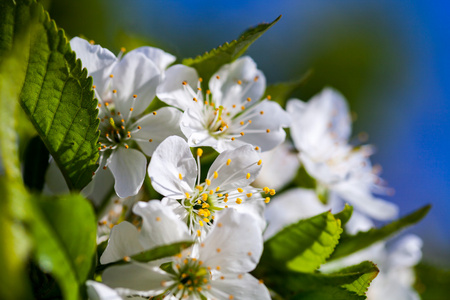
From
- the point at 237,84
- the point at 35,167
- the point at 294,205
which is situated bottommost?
the point at 294,205

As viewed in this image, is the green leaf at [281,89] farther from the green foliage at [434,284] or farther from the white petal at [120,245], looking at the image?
the green foliage at [434,284]

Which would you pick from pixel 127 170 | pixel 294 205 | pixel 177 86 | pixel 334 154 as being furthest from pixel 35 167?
pixel 334 154

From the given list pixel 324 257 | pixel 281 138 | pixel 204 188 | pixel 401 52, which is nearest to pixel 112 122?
pixel 204 188

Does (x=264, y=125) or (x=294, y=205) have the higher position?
(x=264, y=125)

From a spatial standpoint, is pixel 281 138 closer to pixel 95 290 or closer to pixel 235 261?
pixel 235 261

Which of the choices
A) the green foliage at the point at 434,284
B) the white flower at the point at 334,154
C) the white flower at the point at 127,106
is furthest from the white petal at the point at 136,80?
the green foliage at the point at 434,284

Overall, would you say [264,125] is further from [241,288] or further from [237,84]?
[241,288]
